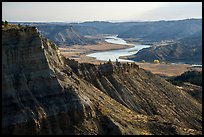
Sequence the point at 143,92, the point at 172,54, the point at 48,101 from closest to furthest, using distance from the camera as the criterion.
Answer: the point at 48,101, the point at 143,92, the point at 172,54

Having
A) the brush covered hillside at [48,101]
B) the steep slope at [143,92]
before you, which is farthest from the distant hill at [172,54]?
the brush covered hillside at [48,101]

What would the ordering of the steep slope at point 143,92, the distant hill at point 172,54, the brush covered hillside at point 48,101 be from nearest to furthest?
the brush covered hillside at point 48,101
the steep slope at point 143,92
the distant hill at point 172,54

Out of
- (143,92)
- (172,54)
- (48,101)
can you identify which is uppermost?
(48,101)

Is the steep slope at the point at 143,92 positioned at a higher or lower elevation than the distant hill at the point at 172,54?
higher

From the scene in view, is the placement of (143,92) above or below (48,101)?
below

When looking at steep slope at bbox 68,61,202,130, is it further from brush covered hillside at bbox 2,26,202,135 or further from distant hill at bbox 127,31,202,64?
distant hill at bbox 127,31,202,64

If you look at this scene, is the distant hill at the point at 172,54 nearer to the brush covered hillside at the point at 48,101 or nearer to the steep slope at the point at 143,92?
the steep slope at the point at 143,92

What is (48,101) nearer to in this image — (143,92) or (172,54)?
(143,92)

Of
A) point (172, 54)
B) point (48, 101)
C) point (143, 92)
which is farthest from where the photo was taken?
point (172, 54)

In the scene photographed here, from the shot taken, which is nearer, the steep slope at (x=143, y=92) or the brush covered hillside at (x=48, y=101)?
the brush covered hillside at (x=48, y=101)

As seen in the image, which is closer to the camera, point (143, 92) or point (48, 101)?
point (48, 101)

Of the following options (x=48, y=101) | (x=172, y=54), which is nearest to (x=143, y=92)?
(x=48, y=101)

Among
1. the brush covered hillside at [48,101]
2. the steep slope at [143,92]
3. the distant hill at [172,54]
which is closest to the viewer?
the brush covered hillside at [48,101]

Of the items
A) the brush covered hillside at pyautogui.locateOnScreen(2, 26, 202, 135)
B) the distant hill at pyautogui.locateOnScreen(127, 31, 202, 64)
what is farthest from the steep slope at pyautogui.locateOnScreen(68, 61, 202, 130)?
the distant hill at pyautogui.locateOnScreen(127, 31, 202, 64)
